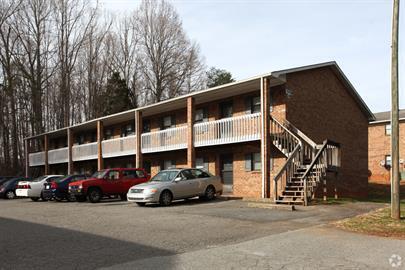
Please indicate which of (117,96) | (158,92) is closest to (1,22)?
(117,96)

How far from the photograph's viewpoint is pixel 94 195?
20266mm

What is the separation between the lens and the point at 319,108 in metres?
22.3

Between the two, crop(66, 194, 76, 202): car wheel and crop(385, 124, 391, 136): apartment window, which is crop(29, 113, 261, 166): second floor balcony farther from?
crop(385, 124, 391, 136): apartment window

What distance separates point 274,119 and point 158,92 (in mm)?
31145

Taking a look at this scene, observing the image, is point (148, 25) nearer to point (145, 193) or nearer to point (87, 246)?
point (145, 193)

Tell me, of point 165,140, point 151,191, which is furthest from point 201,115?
point 151,191

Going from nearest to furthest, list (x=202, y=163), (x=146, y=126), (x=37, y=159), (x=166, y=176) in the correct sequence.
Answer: (x=166, y=176)
(x=202, y=163)
(x=146, y=126)
(x=37, y=159)

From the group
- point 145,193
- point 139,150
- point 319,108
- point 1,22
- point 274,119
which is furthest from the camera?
point 1,22

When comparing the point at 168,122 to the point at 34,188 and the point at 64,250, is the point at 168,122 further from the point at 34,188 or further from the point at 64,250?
the point at 64,250

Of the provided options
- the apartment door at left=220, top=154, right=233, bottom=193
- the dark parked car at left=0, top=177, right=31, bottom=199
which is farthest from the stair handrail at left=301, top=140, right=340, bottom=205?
the dark parked car at left=0, top=177, right=31, bottom=199

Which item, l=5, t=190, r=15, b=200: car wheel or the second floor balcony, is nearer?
the second floor balcony

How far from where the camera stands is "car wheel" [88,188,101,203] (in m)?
20.1

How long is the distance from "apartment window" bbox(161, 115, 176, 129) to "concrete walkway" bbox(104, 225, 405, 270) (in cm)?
1917

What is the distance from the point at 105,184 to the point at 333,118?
12.8 meters
